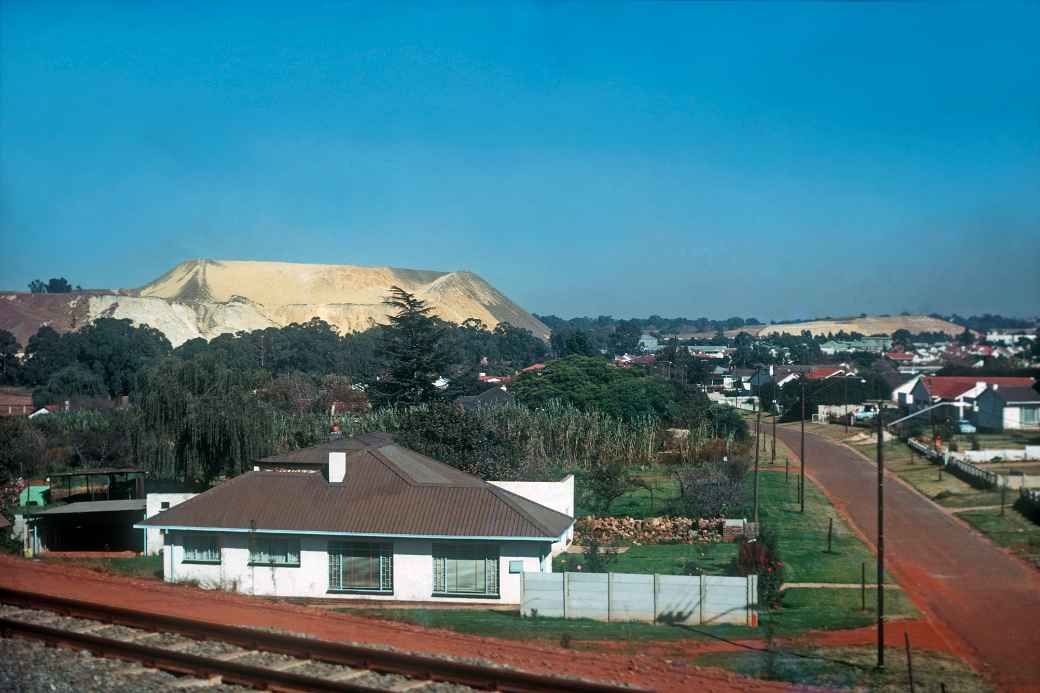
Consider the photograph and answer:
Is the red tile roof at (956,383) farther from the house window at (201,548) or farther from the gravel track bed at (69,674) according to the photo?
the house window at (201,548)

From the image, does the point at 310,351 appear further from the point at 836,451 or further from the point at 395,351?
the point at 836,451

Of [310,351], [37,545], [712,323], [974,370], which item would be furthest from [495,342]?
[974,370]

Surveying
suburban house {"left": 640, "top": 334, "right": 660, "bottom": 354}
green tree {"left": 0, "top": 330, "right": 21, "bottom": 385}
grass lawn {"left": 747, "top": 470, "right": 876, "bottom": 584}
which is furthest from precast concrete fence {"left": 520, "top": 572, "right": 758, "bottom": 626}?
suburban house {"left": 640, "top": 334, "right": 660, "bottom": 354}

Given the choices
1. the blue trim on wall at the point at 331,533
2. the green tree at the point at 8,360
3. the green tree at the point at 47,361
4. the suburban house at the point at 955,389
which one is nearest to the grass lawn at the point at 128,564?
the blue trim on wall at the point at 331,533

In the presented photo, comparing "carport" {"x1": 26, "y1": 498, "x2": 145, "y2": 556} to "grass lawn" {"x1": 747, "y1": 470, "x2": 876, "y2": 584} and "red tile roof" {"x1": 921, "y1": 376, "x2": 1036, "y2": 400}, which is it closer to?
"grass lawn" {"x1": 747, "y1": 470, "x2": 876, "y2": 584}

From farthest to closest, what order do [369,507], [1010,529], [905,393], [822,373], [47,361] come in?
[47,361] → [822,373] → [1010,529] → [369,507] → [905,393]

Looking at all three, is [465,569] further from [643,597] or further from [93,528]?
[93,528]

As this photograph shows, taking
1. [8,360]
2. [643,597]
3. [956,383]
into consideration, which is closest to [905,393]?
[956,383]
